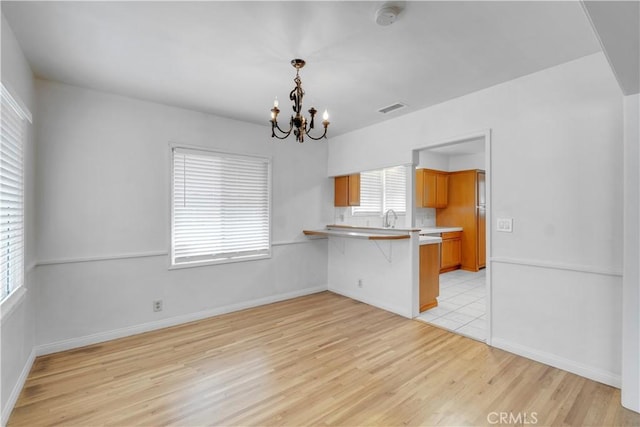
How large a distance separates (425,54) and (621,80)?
124cm

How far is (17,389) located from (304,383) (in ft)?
6.84

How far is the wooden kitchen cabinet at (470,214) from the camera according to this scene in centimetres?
632

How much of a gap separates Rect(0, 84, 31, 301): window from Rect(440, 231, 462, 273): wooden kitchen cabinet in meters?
6.08

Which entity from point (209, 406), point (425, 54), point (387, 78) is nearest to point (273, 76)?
point (387, 78)

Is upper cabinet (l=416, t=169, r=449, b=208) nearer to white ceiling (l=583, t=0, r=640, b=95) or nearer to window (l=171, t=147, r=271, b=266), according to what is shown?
window (l=171, t=147, r=271, b=266)

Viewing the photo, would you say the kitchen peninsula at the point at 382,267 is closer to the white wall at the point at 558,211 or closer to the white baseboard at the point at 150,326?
the white baseboard at the point at 150,326

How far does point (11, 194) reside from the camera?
7.04 feet

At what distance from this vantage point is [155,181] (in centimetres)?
342

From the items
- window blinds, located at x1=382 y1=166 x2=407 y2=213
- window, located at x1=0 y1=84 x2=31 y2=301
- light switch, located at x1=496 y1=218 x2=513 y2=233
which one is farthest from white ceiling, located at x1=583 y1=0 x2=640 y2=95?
window blinds, located at x1=382 y1=166 x2=407 y2=213

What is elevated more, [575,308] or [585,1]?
[585,1]

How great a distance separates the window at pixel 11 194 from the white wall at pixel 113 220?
0.53 metres

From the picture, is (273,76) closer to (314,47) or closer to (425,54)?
(314,47)

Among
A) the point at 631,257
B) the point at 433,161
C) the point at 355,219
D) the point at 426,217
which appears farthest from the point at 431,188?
the point at 631,257

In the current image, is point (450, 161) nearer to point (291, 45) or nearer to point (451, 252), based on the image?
point (451, 252)
